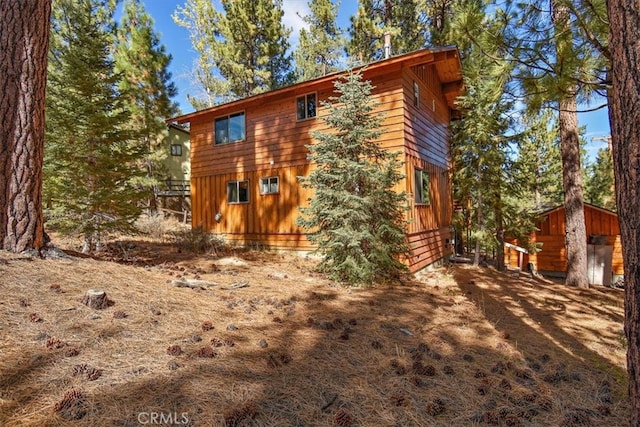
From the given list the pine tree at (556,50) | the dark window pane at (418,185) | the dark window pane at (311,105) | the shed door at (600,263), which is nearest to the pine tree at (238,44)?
the dark window pane at (311,105)

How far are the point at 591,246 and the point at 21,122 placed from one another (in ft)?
49.9

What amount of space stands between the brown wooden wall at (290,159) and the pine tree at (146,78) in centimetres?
526

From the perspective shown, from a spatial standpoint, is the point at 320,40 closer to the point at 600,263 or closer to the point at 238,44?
the point at 238,44

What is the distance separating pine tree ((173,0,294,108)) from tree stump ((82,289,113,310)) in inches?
684

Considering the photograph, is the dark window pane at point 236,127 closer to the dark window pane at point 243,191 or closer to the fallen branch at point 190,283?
the dark window pane at point 243,191

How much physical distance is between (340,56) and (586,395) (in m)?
19.6

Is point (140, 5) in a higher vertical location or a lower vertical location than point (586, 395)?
higher

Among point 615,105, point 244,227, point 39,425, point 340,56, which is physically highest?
point 340,56

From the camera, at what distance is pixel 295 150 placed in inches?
387

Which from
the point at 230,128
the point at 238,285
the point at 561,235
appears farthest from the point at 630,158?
the point at 561,235

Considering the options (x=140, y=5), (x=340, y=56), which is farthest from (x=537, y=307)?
(x=140, y=5)

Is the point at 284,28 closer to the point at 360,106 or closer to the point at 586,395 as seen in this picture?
the point at 360,106

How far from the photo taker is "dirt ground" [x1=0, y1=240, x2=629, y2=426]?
1955 mm

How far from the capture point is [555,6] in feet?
13.8
